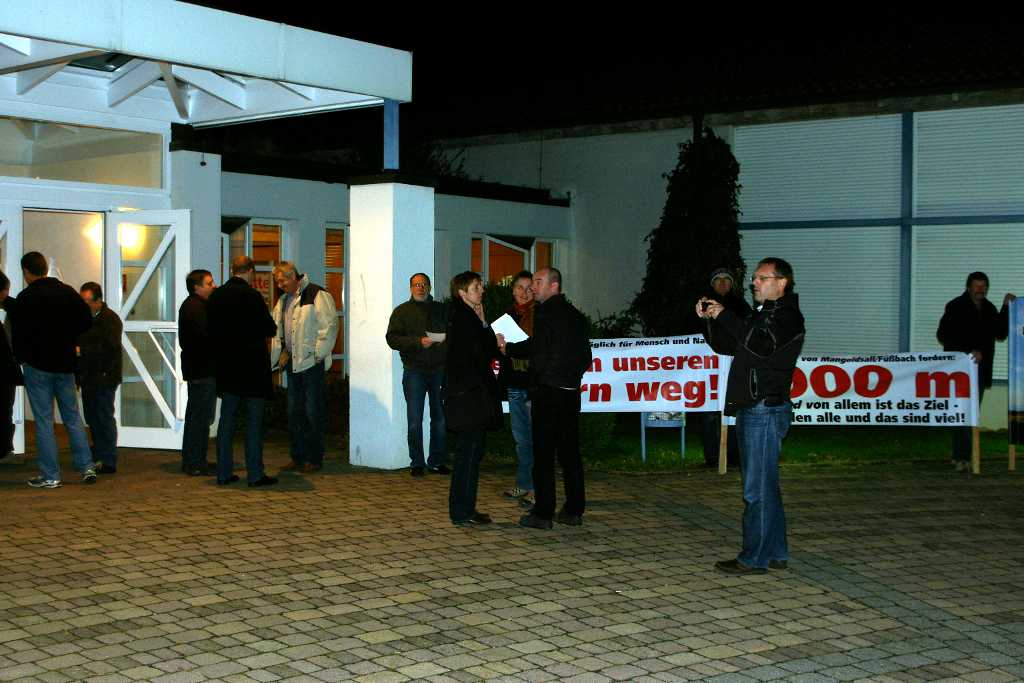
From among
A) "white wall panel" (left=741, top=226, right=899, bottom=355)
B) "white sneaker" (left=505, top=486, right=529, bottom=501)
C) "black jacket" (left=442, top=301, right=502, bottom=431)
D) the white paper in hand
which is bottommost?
"white sneaker" (left=505, top=486, right=529, bottom=501)

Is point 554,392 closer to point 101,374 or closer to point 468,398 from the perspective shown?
point 468,398

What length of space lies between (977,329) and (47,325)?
881 cm

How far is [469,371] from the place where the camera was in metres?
9.34

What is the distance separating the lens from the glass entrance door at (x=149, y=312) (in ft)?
44.8

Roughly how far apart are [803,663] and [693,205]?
508 inches

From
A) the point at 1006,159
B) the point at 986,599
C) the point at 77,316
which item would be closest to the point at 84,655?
the point at 986,599

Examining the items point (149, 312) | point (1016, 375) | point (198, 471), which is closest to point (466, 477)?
point (198, 471)

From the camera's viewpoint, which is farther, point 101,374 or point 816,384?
point 816,384

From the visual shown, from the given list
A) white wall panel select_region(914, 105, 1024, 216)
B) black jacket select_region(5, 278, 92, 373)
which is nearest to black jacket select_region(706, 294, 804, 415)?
black jacket select_region(5, 278, 92, 373)

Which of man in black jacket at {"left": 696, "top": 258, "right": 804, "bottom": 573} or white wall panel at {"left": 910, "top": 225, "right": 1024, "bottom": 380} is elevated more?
white wall panel at {"left": 910, "top": 225, "right": 1024, "bottom": 380}

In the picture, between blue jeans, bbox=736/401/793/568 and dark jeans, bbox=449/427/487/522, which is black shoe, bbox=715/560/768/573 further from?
dark jeans, bbox=449/427/487/522

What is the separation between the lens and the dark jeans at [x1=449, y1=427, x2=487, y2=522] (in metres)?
9.38

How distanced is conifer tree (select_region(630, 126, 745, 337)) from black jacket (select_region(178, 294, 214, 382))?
7.86m

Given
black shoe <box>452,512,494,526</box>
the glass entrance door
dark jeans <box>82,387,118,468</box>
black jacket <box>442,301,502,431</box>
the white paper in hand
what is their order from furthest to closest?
1. the glass entrance door
2. dark jeans <box>82,387,118,468</box>
3. the white paper in hand
4. black shoe <box>452,512,494,526</box>
5. black jacket <box>442,301,502,431</box>
